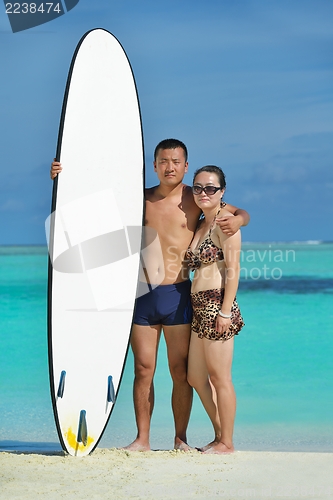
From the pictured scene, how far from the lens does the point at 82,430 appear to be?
4.17m

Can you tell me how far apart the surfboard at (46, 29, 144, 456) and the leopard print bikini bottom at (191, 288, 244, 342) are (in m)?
0.41

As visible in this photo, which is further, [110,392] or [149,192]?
[149,192]

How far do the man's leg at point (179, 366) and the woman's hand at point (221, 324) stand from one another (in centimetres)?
28

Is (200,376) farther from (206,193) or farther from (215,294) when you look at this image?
(206,193)

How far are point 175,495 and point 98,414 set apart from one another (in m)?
0.95

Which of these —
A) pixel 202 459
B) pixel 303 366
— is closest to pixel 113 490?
pixel 202 459

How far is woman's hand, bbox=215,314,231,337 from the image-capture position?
161 inches

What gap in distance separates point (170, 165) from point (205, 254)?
0.56 meters

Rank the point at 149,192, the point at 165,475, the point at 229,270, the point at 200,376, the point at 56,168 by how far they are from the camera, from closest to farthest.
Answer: the point at 165,475 < the point at 56,168 < the point at 229,270 < the point at 200,376 < the point at 149,192

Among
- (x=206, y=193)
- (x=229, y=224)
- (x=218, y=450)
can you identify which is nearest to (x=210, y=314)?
(x=229, y=224)

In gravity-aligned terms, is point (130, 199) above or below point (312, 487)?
above

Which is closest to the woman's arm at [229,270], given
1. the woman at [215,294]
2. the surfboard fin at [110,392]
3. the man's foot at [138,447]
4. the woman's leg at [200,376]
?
the woman at [215,294]

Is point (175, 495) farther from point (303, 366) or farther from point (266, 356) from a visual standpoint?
point (266, 356)

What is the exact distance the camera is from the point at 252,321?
16531 millimetres
